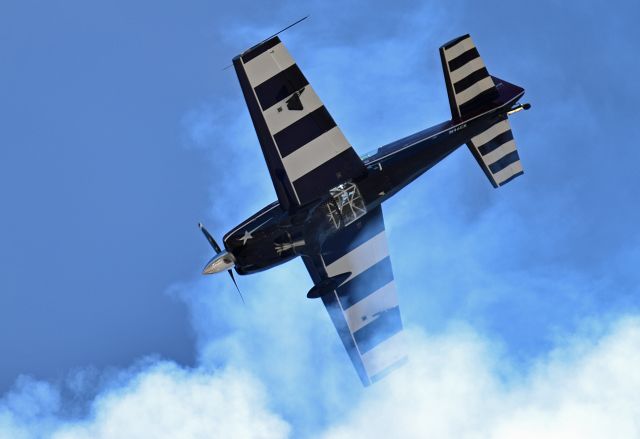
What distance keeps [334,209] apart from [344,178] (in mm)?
1103

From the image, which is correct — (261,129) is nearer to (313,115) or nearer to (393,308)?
(313,115)

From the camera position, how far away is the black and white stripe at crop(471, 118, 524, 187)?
36719 mm

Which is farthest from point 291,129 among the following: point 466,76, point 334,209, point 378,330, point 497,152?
point 378,330

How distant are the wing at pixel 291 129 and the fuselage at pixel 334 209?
52 centimetres

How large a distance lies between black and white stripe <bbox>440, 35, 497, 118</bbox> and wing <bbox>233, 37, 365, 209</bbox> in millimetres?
4521

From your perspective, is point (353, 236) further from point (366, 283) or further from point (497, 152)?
point (497, 152)

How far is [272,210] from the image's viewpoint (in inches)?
1373

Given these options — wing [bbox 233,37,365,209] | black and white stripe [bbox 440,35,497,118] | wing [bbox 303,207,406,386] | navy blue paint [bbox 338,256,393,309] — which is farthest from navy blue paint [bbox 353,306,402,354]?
black and white stripe [bbox 440,35,497,118]

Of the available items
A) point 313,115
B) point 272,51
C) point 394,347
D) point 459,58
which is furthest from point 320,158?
point 394,347

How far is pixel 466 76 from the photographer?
1414 inches

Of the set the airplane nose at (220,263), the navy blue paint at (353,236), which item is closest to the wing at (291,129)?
the airplane nose at (220,263)

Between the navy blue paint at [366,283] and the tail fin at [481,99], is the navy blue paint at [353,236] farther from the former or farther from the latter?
the tail fin at [481,99]

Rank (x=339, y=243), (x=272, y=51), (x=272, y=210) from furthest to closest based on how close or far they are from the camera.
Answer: (x=339, y=243) < (x=272, y=210) < (x=272, y=51)

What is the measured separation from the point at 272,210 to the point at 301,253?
1.69 metres
